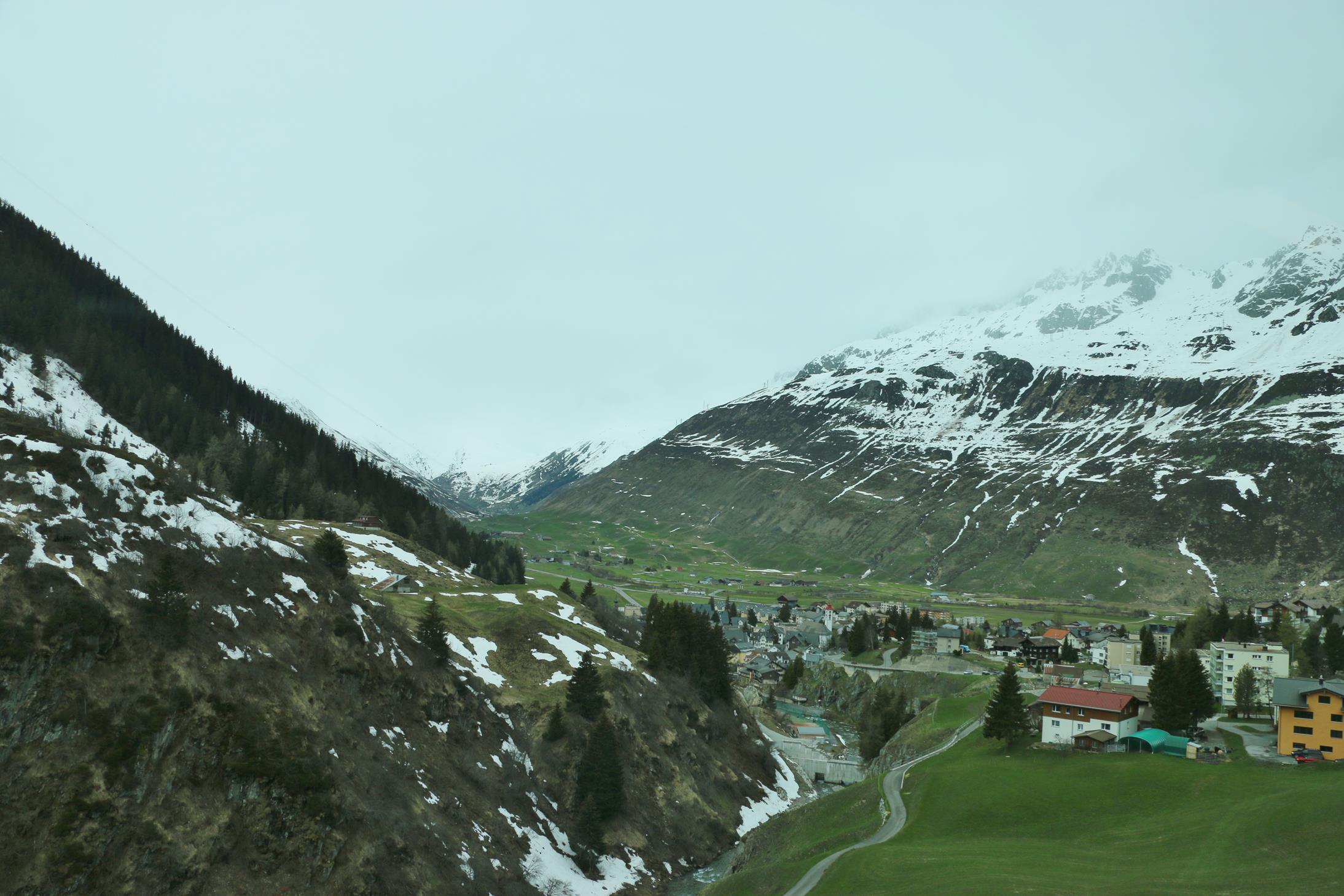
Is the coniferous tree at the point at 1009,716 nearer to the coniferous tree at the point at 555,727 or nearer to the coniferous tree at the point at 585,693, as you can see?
the coniferous tree at the point at 585,693

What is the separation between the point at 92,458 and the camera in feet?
171

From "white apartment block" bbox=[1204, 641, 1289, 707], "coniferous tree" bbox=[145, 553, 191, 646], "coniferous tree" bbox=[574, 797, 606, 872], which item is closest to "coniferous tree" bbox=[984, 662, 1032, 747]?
"coniferous tree" bbox=[574, 797, 606, 872]

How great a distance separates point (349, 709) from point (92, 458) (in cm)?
2317

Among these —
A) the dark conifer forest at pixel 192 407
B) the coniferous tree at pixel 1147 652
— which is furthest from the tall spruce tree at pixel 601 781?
the coniferous tree at pixel 1147 652

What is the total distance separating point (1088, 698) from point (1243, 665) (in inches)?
1754

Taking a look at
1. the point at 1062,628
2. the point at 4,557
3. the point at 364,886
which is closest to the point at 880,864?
the point at 364,886

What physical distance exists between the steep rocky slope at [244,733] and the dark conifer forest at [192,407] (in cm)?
7252

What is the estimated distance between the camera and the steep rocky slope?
38906mm

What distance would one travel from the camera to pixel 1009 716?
66.9 metres

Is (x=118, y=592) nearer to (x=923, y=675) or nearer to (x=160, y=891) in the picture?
(x=160, y=891)

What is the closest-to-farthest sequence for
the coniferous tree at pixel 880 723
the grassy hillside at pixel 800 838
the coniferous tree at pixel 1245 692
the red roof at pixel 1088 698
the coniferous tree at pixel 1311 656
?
the grassy hillside at pixel 800 838 → the red roof at pixel 1088 698 → the coniferous tree at pixel 1245 692 → the coniferous tree at pixel 1311 656 → the coniferous tree at pixel 880 723

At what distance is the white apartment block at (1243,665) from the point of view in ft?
305

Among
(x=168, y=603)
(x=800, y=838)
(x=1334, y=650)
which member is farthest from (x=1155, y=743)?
(x=168, y=603)

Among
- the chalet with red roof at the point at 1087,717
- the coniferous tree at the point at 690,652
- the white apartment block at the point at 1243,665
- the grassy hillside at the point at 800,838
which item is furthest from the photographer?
the coniferous tree at the point at 690,652
